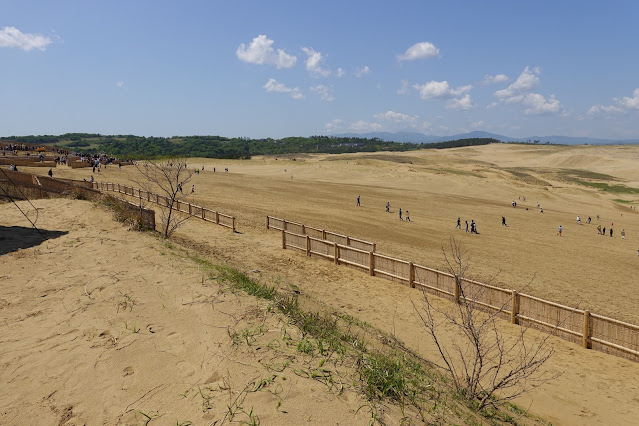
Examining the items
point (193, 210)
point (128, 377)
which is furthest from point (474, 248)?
point (128, 377)

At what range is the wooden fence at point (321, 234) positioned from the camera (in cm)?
1973

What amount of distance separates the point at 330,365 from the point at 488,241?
26.5 meters

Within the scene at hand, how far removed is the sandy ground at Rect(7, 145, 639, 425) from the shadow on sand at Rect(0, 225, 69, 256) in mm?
1642

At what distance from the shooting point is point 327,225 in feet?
97.5

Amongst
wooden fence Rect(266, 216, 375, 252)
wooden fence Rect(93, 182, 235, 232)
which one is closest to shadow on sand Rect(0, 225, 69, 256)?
wooden fence Rect(93, 182, 235, 232)

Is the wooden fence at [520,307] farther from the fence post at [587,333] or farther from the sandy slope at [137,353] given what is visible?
the sandy slope at [137,353]

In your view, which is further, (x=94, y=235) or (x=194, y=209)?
(x=194, y=209)

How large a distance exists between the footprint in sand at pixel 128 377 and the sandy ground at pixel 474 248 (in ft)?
2.55

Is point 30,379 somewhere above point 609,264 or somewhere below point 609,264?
above

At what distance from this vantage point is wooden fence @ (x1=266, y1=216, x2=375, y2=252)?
777 inches

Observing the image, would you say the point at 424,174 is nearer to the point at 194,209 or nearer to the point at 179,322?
the point at 194,209

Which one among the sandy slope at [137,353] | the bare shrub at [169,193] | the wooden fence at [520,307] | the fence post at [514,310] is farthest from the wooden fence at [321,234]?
the sandy slope at [137,353]

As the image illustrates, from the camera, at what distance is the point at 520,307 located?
39.9ft

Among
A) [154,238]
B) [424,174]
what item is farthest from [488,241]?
[424,174]
